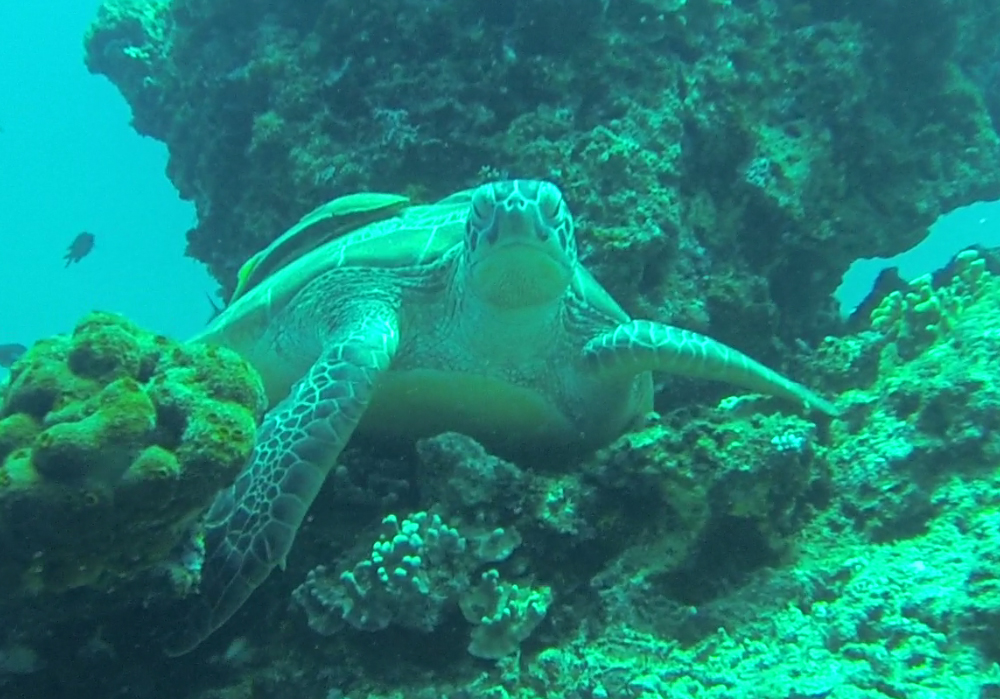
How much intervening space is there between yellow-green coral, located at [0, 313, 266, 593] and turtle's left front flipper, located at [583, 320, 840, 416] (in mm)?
1923

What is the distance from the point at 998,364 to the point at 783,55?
4.41 m

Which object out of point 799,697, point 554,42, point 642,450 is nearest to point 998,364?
point 642,450

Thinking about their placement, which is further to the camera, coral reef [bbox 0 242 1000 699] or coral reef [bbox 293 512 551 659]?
coral reef [bbox 293 512 551 659]

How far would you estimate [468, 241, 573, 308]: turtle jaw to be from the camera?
3.52m

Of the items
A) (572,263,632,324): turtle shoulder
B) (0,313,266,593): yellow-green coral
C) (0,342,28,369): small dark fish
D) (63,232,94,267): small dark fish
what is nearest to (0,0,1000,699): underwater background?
(0,313,266,593): yellow-green coral

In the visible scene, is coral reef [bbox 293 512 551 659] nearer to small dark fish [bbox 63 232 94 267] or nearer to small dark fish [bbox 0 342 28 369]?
small dark fish [bbox 0 342 28 369]

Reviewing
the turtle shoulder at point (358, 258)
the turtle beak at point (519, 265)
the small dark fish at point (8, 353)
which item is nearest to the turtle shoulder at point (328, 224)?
the turtle shoulder at point (358, 258)

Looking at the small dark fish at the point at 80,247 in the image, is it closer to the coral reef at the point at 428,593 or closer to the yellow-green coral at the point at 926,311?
the coral reef at the point at 428,593

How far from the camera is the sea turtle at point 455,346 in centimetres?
319

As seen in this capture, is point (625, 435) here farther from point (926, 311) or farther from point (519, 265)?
Answer: point (926, 311)

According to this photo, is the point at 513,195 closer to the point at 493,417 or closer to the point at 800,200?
the point at 493,417

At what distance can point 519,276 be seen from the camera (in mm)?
3576

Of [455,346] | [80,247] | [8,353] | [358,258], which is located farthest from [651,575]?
[80,247]

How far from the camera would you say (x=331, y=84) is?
21.4ft
